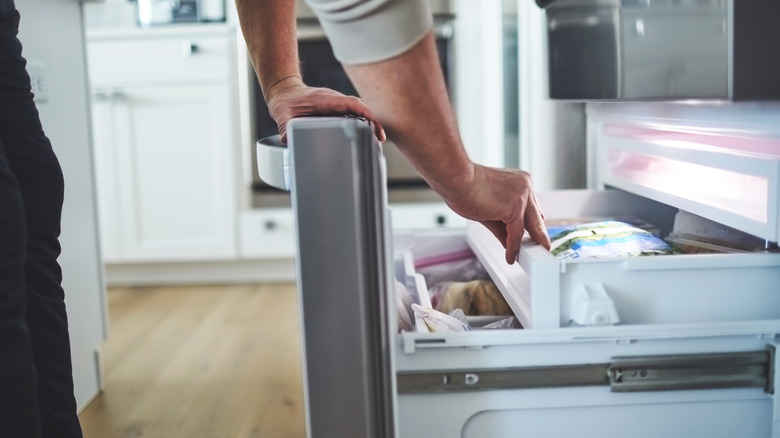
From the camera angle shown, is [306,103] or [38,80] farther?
[38,80]

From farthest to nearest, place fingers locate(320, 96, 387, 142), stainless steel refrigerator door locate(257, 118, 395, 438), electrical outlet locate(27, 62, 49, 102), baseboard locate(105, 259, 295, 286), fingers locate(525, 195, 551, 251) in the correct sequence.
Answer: baseboard locate(105, 259, 295, 286), electrical outlet locate(27, 62, 49, 102), fingers locate(525, 195, 551, 251), fingers locate(320, 96, 387, 142), stainless steel refrigerator door locate(257, 118, 395, 438)

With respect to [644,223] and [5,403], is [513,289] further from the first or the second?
[5,403]

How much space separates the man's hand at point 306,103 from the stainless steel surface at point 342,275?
11cm

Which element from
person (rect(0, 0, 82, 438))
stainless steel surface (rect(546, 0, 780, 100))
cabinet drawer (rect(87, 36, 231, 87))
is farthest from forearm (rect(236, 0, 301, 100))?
cabinet drawer (rect(87, 36, 231, 87))

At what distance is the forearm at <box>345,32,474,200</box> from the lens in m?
0.71

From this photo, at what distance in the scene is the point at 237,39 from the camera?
8.42 feet

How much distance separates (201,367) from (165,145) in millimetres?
1014

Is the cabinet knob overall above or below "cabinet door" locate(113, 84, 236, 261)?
above

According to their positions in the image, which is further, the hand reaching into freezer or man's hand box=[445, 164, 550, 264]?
man's hand box=[445, 164, 550, 264]

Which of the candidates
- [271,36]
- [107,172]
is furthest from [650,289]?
[107,172]

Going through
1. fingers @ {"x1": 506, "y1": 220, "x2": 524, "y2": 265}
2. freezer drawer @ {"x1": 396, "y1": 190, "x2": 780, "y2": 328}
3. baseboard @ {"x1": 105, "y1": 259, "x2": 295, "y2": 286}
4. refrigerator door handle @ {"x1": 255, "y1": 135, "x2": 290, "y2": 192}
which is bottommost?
baseboard @ {"x1": 105, "y1": 259, "x2": 295, "y2": 286}

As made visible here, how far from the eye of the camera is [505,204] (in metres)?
0.85

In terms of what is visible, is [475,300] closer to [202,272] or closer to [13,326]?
[13,326]

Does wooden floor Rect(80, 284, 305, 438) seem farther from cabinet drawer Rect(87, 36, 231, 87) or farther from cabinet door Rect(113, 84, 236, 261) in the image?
cabinet drawer Rect(87, 36, 231, 87)
